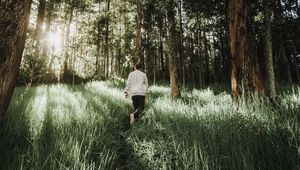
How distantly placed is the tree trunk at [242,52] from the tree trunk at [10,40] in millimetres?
4723

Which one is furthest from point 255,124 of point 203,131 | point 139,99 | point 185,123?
point 139,99

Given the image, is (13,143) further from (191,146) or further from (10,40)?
(191,146)

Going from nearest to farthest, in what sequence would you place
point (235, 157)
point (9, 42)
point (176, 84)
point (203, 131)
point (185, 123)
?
point (235, 157)
point (9, 42)
point (203, 131)
point (185, 123)
point (176, 84)

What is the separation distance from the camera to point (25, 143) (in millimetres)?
3656

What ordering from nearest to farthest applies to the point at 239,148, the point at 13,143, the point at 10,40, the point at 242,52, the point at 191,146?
the point at 239,148
the point at 10,40
the point at 13,143
the point at 191,146
the point at 242,52

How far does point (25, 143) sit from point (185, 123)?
286 cm

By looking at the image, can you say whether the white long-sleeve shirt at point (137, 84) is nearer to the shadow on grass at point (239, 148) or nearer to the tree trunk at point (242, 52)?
the tree trunk at point (242, 52)

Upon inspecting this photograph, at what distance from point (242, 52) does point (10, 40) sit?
16.4 ft

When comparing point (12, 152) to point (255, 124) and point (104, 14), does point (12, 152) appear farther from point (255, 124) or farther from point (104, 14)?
point (104, 14)

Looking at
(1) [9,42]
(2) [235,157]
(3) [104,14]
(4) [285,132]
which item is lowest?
(2) [235,157]

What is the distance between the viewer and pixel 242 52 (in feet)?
19.8

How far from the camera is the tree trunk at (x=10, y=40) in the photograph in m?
3.04

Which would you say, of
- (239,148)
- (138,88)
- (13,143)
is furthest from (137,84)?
(239,148)

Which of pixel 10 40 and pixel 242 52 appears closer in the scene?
pixel 10 40
